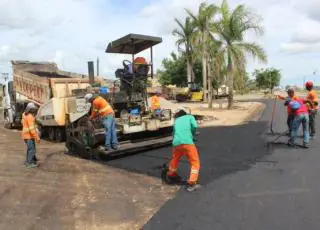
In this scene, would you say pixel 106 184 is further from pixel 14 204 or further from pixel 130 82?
pixel 130 82

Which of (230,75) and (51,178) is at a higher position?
(230,75)

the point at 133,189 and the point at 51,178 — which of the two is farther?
the point at 51,178

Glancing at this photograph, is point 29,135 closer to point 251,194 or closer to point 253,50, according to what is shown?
point 251,194

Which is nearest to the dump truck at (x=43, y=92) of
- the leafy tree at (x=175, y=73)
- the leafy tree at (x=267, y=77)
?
the leafy tree at (x=175, y=73)

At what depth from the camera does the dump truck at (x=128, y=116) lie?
10602 mm

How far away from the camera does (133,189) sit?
7.23 m

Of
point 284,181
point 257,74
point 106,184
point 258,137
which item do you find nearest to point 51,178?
point 106,184

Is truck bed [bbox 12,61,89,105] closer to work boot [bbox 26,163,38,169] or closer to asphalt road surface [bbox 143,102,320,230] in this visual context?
work boot [bbox 26,163,38,169]

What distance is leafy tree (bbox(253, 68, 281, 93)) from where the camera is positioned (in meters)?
69.7

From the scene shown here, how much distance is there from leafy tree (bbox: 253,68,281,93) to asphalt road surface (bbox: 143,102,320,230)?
199 feet

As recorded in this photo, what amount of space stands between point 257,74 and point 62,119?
63539 millimetres

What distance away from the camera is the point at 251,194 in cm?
638

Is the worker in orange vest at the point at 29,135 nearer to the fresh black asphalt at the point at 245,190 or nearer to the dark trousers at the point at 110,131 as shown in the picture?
the dark trousers at the point at 110,131

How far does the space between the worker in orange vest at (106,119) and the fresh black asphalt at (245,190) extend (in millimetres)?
522
